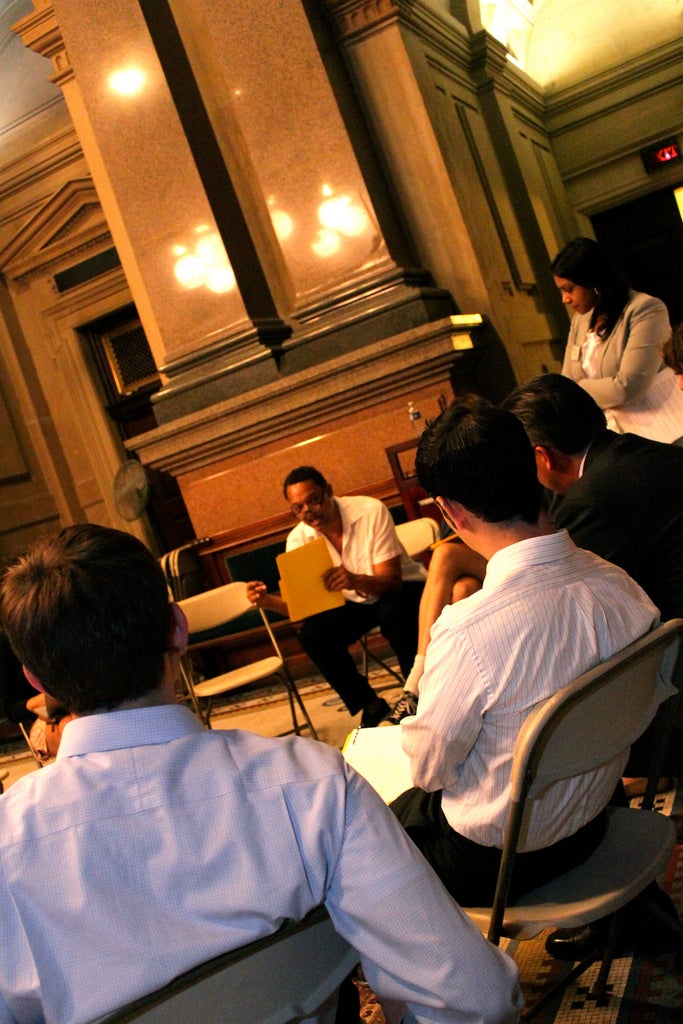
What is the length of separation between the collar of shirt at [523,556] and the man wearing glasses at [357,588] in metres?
2.26

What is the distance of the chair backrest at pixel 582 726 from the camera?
134cm

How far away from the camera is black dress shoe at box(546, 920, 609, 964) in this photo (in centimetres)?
203

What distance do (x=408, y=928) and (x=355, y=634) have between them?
3.34 m

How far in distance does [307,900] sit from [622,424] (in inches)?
128

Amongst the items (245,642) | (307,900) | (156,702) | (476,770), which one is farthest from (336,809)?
(245,642)

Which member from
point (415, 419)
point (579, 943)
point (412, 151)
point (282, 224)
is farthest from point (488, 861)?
point (412, 151)

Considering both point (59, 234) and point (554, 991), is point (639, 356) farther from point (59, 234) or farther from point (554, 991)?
point (59, 234)

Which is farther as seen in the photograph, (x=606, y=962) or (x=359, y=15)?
(x=359, y=15)

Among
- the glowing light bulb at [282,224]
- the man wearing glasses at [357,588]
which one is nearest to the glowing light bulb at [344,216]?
the glowing light bulb at [282,224]

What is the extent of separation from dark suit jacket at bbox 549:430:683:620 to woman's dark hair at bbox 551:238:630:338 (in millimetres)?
1849

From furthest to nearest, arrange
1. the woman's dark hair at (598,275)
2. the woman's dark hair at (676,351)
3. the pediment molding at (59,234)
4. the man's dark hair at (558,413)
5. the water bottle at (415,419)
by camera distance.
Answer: the pediment molding at (59,234)
the water bottle at (415,419)
the woman's dark hair at (598,275)
the woman's dark hair at (676,351)
the man's dark hair at (558,413)

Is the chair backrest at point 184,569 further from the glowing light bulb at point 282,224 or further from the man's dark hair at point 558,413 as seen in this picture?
the man's dark hair at point 558,413

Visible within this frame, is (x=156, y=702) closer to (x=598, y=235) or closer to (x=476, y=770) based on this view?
(x=476, y=770)

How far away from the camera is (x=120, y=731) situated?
3.49 ft
